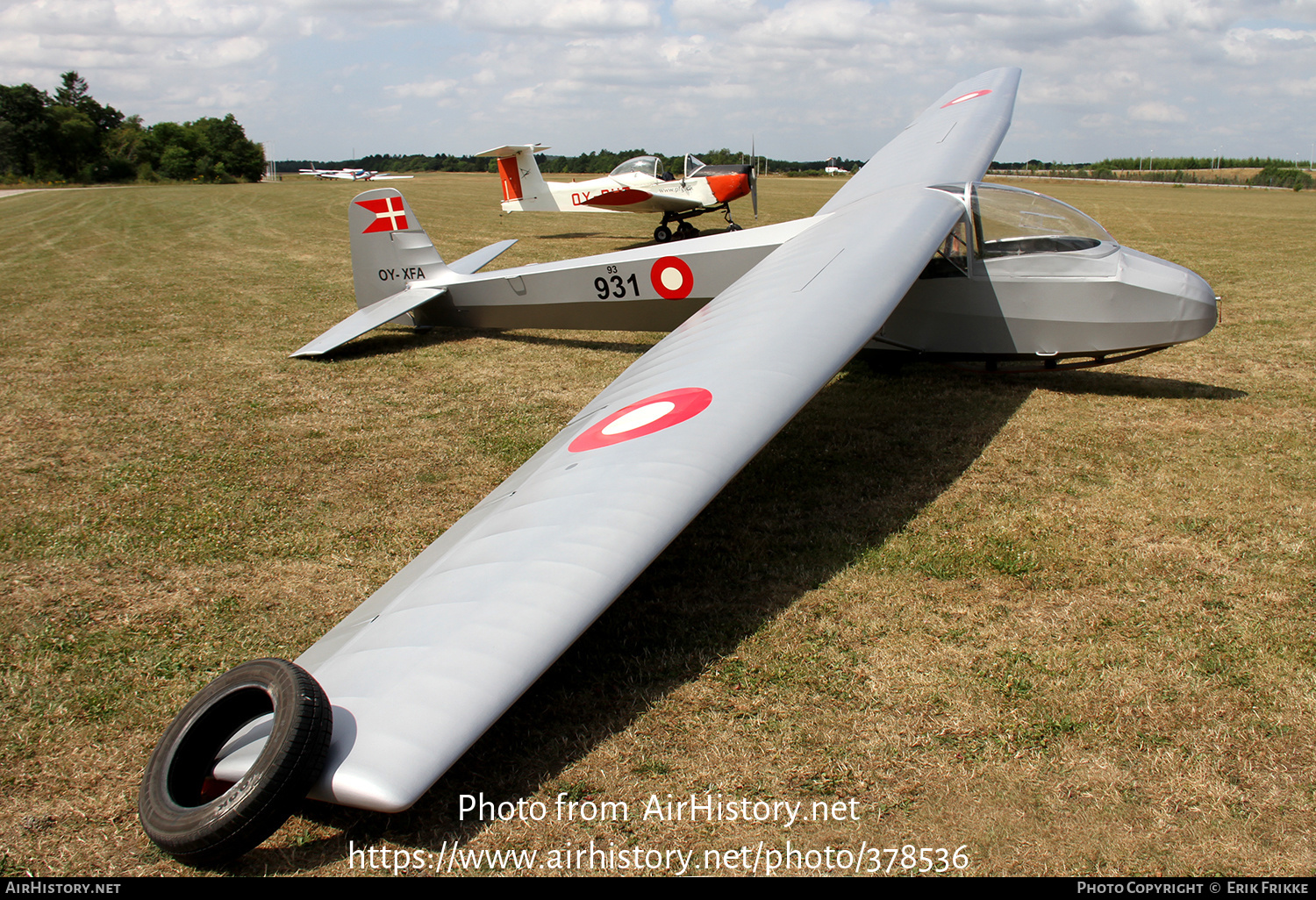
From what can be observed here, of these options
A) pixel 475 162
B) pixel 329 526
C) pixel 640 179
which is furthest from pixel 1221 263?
pixel 475 162

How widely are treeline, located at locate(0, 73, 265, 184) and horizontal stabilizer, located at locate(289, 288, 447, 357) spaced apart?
87.8 metres

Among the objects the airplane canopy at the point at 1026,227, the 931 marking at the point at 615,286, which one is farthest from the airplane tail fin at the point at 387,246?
the airplane canopy at the point at 1026,227

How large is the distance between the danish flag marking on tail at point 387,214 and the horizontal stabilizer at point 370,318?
28.3 inches

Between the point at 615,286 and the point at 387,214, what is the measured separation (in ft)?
10.9

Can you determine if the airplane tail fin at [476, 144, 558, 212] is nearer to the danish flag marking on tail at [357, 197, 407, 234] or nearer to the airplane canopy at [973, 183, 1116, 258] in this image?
the danish flag marking on tail at [357, 197, 407, 234]

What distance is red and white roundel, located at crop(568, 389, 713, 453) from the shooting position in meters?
3.30

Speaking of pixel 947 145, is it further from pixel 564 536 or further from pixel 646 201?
pixel 646 201

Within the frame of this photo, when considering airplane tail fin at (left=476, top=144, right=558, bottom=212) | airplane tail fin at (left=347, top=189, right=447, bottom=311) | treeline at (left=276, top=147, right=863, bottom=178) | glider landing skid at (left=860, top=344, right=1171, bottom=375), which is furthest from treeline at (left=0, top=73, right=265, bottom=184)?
Result: glider landing skid at (left=860, top=344, right=1171, bottom=375)

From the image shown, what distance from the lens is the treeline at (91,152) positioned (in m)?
80.9

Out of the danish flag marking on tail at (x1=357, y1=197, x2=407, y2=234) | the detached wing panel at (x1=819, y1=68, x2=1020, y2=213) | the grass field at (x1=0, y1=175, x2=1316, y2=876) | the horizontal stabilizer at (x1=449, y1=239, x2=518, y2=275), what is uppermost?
the detached wing panel at (x1=819, y1=68, x2=1020, y2=213)

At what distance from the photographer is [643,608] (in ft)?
12.0

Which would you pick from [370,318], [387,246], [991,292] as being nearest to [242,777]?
[991,292]

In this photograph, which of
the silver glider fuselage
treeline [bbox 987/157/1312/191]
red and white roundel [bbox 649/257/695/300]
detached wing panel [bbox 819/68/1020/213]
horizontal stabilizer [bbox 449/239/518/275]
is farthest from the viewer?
treeline [bbox 987/157/1312/191]

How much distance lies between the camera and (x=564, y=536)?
276 centimetres
